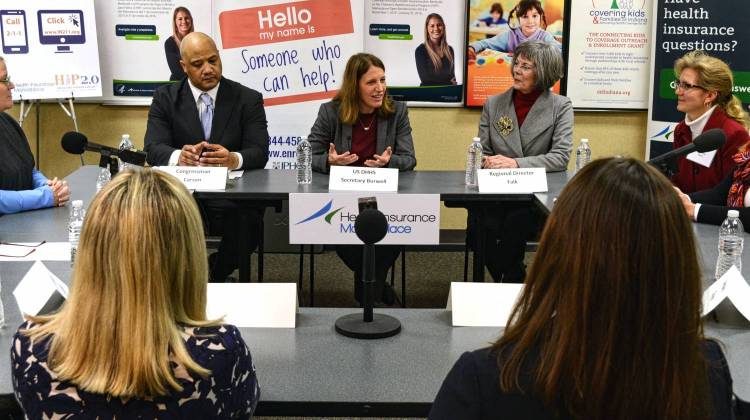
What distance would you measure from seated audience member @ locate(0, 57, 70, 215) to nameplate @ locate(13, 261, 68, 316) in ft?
4.13

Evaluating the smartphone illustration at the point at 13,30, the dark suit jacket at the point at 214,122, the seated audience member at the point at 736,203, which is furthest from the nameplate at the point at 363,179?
the smartphone illustration at the point at 13,30

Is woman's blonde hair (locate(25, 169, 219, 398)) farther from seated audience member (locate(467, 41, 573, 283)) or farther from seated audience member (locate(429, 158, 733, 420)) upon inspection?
seated audience member (locate(467, 41, 573, 283))

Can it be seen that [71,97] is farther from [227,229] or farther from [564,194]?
[564,194]

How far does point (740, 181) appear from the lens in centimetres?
299

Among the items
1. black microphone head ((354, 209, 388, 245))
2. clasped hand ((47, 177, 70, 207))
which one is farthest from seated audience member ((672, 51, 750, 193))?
clasped hand ((47, 177, 70, 207))

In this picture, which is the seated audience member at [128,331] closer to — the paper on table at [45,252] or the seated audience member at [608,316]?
the seated audience member at [608,316]

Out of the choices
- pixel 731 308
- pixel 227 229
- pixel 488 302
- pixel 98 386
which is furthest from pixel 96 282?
pixel 227 229

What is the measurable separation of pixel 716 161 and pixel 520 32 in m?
2.10

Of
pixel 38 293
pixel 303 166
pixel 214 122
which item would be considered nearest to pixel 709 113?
pixel 303 166

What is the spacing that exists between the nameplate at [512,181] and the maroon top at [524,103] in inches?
26.7

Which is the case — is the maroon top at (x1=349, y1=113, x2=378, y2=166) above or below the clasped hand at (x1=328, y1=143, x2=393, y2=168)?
above

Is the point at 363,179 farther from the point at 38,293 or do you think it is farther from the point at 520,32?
the point at 520,32

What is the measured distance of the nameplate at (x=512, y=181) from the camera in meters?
3.56

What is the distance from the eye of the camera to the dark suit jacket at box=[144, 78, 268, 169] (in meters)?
4.10
